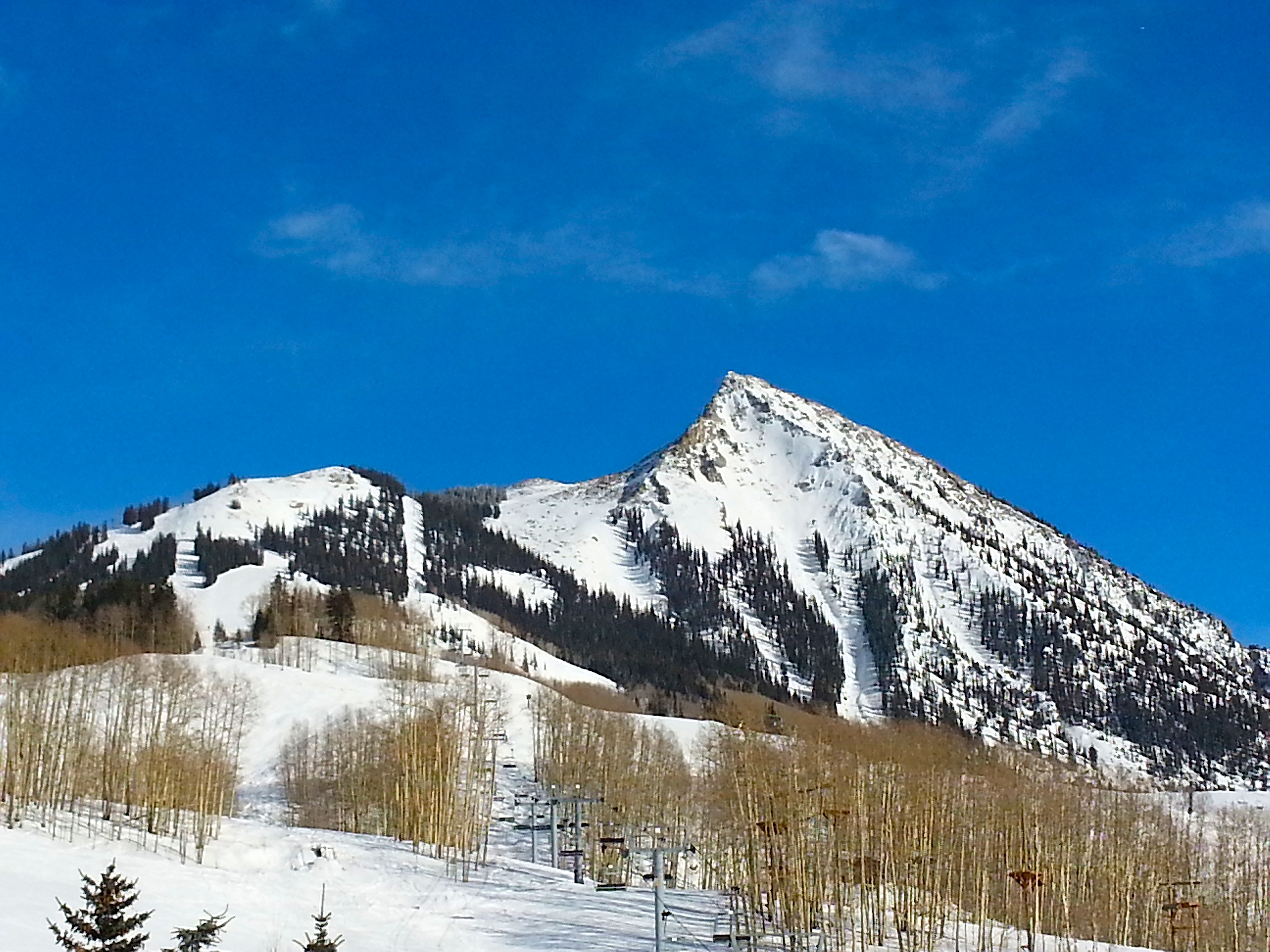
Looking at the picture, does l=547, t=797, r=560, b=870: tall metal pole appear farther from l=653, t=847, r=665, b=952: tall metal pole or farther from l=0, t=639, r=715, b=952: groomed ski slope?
l=653, t=847, r=665, b=952: tall metal pole

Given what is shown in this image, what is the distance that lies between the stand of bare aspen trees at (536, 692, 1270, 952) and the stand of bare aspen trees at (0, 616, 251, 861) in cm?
1906

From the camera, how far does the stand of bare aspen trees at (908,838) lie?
104 ft

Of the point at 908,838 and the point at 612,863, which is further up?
the point at 908,838

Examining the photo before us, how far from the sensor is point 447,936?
32406 mm

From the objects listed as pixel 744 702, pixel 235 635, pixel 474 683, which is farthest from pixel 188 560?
pixel 474 683

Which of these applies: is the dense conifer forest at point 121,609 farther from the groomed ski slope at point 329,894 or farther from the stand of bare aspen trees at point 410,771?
the groomed ski slope at point 329,894

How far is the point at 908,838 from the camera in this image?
35.2m

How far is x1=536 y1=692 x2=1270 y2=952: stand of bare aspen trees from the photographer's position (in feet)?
104

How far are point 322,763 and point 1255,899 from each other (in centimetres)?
4826

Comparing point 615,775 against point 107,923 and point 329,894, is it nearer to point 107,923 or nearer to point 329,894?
point 329,894

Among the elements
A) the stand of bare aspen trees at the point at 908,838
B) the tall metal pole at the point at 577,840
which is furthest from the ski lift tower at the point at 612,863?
the stand of bare aspen trees at the point at 908,838

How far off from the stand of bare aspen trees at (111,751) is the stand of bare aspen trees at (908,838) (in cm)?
1906

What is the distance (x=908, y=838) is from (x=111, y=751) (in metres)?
36.7

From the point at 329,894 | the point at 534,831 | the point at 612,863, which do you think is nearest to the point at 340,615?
the point at 534,831
